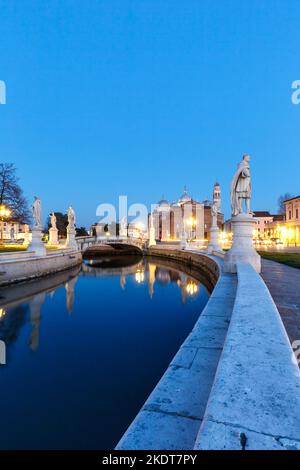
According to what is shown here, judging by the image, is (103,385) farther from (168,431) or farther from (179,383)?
(168,431)

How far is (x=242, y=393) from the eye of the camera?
58.9 inches

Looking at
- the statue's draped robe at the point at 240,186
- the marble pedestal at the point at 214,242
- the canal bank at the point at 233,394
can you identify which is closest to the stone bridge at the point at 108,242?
the marble pedestal at the point at 214,242

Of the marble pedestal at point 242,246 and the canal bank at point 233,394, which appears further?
the marble pedestal at point 242,246

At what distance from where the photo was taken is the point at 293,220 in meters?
50.5

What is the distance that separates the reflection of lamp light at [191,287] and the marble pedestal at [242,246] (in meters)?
5.40

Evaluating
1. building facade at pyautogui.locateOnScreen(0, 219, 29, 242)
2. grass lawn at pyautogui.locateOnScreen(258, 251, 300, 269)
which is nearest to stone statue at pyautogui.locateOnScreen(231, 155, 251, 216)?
grass lawn at pyautogui.locateOnScreen(258, 251, 300, 269)

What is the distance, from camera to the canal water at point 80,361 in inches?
156

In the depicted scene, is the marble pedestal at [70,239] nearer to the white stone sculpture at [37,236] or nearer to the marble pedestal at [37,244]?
the white stone sculpture at [37,236]

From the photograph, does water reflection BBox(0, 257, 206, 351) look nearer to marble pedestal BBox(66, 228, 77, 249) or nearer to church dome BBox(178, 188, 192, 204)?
marble pedestal BBox(66, 228, 77, 249)

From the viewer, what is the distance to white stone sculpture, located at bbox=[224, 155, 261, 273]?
9062 millimetres

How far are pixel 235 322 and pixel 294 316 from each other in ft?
7.80

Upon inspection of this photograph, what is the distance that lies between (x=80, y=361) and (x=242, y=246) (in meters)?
6.14

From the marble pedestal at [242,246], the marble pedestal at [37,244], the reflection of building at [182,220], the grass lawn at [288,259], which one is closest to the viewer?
the marble pedestal at [242,246]

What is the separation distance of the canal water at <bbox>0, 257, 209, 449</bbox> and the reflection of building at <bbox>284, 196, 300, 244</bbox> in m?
42.9
